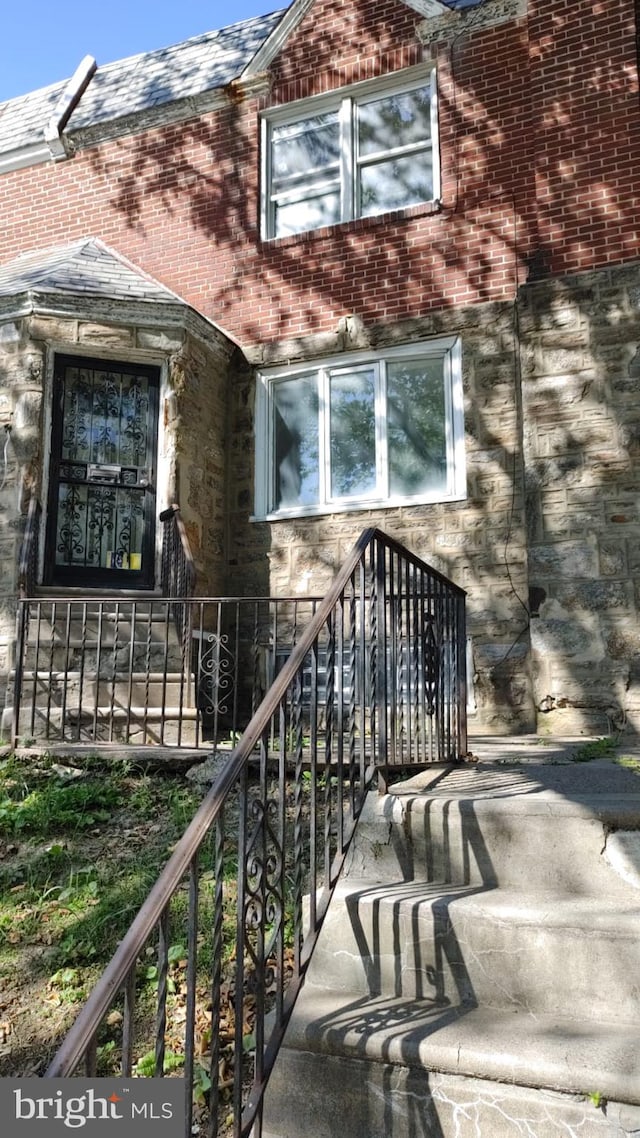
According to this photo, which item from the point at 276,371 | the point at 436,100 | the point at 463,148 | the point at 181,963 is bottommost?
the point at 181,963

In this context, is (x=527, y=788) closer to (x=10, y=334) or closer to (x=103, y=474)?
(x=103, y=474)

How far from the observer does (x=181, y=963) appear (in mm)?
3543

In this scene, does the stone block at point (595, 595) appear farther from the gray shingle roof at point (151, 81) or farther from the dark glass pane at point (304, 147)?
the gray shingle roof at point (151, 81)

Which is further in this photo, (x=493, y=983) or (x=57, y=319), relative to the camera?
(x=57, y=319)

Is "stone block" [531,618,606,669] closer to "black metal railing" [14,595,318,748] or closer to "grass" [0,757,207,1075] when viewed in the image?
"black metal railing" [14,595,318,748]

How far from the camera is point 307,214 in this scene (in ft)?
28.7

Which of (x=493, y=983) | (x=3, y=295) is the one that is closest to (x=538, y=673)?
(x=493, y=983)

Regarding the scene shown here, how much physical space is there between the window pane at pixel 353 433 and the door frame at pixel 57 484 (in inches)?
66.5

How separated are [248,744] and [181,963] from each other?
155cm

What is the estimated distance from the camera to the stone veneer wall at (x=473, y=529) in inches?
279

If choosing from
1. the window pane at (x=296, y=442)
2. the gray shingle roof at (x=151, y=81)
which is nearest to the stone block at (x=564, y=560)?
the window pane at (x=296, y=442)

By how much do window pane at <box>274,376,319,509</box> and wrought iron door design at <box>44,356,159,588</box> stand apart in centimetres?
134

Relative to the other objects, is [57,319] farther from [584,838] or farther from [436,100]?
[584,838]

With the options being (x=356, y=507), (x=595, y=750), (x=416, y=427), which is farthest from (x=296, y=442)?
(x=595, y=750)
